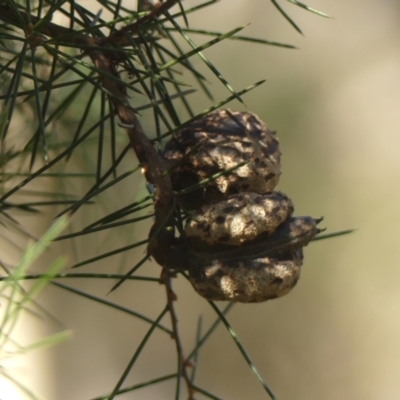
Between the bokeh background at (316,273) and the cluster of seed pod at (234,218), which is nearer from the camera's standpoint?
the cluster of seed pod at (234,218)

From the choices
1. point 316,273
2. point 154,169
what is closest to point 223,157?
point 154,169

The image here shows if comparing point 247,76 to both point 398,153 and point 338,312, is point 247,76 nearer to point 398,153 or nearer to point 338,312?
point 398,153

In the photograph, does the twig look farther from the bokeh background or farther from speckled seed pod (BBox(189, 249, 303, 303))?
the bokeh background

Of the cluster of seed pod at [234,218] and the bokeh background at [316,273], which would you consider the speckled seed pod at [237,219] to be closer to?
the cluster of seed pod at [234,218]

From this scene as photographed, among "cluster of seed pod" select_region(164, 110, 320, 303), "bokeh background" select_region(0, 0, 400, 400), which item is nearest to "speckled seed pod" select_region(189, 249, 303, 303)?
"cluster of seed pod" select_region(164, 110, 320, 303)

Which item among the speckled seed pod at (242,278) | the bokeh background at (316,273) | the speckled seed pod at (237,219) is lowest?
the speckled seed pod at (242,278)

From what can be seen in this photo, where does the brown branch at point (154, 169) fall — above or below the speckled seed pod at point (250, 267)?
above

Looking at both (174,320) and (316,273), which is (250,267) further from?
(316,273)

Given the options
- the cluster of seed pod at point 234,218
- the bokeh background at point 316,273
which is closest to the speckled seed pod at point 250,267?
the cluster of seed pod at point 234,218
